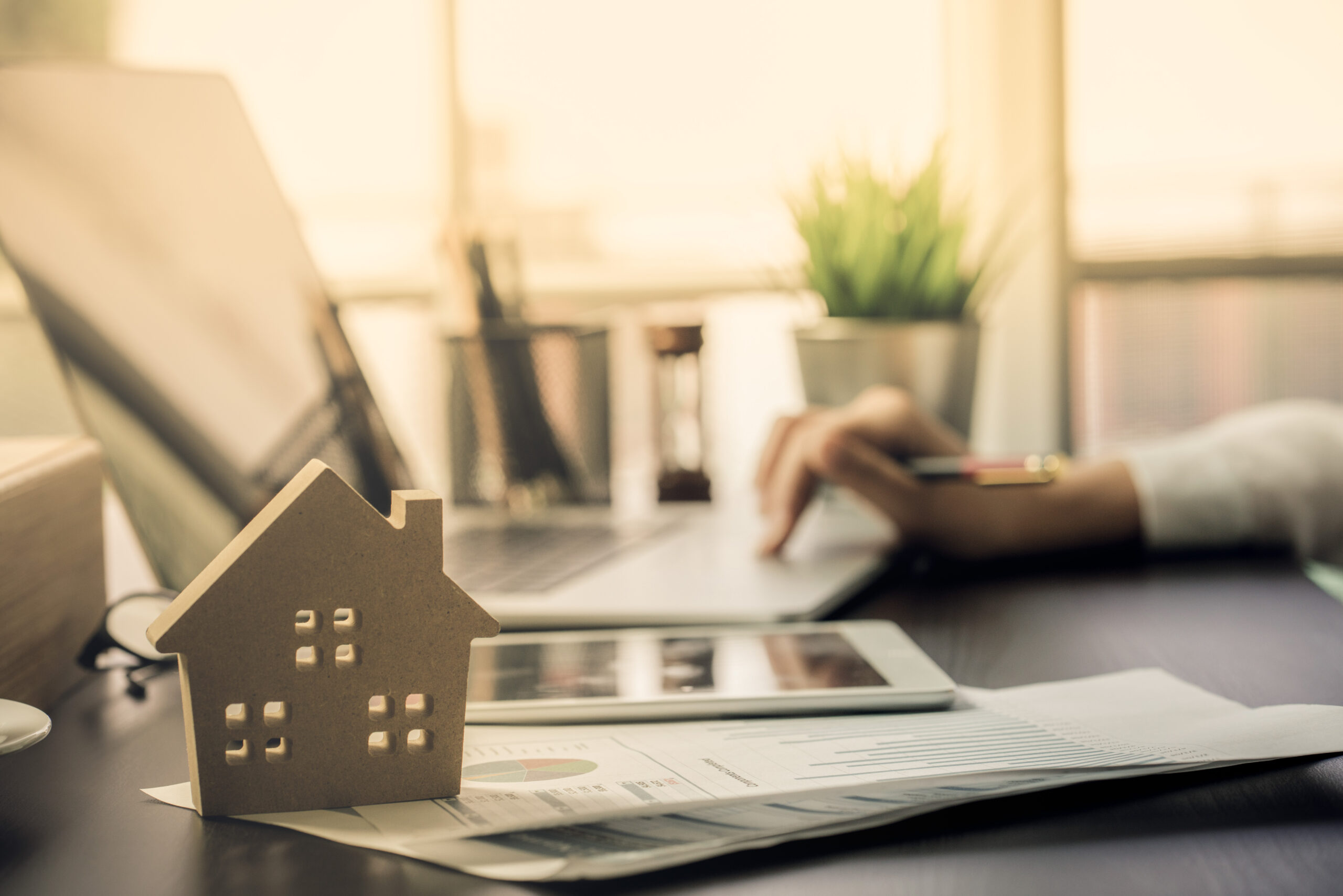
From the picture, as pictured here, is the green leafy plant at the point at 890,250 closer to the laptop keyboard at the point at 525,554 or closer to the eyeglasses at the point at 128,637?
the laptop keyboard at the point at 525,554

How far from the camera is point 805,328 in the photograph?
952 millimetres

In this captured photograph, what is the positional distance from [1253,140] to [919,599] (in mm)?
1259

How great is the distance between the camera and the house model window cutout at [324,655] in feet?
0.92

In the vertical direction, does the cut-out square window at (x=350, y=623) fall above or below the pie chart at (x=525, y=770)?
above

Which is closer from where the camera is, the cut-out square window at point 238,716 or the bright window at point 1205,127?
the cut-out square window at point 238,716

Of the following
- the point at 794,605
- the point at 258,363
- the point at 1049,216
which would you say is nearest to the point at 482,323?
the point at 258,363

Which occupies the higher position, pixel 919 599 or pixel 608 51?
pixel 608 51

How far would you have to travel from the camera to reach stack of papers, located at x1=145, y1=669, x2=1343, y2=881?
0.91 ft

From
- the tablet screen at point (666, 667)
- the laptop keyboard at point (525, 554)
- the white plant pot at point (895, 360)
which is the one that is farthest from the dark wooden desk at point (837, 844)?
the white plant pot at point (895, 360)

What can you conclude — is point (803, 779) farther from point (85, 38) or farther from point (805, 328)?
point (85, 38)

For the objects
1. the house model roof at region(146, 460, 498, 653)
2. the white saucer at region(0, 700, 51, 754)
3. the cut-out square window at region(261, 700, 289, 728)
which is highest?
the house model roof at region(146, 460, 498, 653)

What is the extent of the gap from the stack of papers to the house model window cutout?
0.01 meters

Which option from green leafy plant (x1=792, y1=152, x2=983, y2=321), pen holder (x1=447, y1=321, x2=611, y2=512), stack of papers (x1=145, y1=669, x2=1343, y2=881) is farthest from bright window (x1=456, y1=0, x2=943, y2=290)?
Result: stack of papers (x1=145, y1=669, x2=1343, y2=881)

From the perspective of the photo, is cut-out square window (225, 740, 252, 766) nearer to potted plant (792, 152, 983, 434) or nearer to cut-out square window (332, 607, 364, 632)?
cut-out square window (332, 607, 364, 632)
